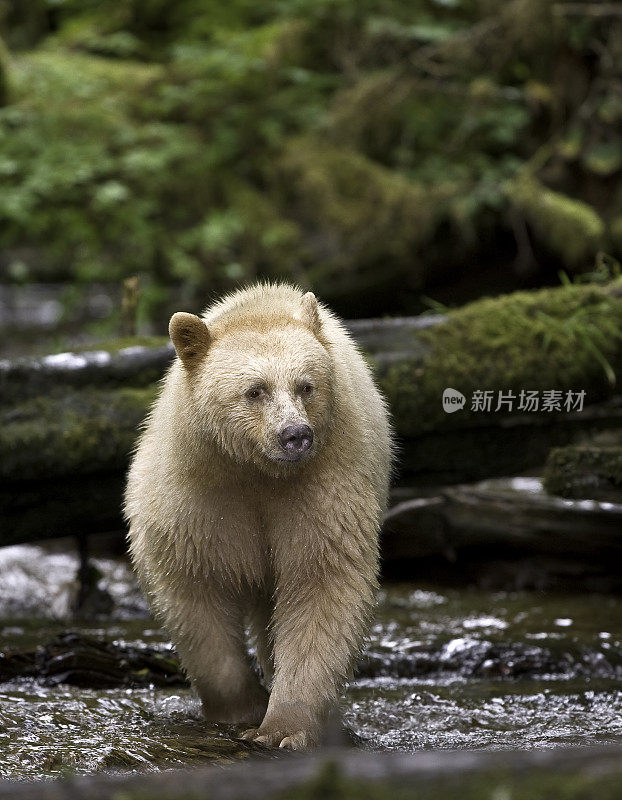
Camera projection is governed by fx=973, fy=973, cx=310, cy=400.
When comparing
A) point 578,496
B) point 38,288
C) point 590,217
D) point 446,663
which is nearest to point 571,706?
point 446,663

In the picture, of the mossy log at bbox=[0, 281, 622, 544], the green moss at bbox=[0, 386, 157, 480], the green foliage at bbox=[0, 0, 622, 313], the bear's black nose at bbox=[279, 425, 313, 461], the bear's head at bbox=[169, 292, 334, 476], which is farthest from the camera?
the green foliage at bbox=[0, 0, 622, 313]

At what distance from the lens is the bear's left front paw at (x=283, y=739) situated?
12.5 ft

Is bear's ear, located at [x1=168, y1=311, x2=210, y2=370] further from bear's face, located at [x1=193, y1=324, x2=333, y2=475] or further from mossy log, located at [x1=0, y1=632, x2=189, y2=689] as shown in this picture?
mossy log, located at [x1=0, y1=632, x2=189, y2=689]

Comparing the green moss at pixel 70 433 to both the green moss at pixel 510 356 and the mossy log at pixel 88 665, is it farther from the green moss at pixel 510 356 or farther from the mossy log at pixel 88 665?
the green moss at pixel 510 356

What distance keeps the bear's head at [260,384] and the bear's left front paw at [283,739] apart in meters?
1.03

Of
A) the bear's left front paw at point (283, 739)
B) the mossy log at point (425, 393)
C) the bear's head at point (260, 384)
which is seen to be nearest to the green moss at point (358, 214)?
the mossy log at point (425, 393)

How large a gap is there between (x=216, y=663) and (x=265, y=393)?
129cm

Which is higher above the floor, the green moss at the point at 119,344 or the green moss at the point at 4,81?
the green moss at the point at 4,81

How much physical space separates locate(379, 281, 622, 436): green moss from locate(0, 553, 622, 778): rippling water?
50.7 inches

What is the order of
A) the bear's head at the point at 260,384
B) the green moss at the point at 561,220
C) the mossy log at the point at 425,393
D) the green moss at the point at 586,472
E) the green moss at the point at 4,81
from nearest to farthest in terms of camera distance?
the bear's head at the point at 260,384 → the green moss at the point at 586,472 → the mossy log at the point at 425,393 → the green moss at the point at 561,220 → the green moss at the point at 4,81

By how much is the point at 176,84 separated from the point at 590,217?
591 cm

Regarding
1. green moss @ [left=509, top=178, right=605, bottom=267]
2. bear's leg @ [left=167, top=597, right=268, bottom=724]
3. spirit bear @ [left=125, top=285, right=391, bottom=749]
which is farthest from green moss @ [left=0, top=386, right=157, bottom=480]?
green moss @ [left=509, top=178, right=605, bottom=267]

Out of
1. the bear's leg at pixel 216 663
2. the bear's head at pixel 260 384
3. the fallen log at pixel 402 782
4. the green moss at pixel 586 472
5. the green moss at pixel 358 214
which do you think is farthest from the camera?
the green moss at pixel 358 214

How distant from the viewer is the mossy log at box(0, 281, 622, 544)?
5.74 metres
